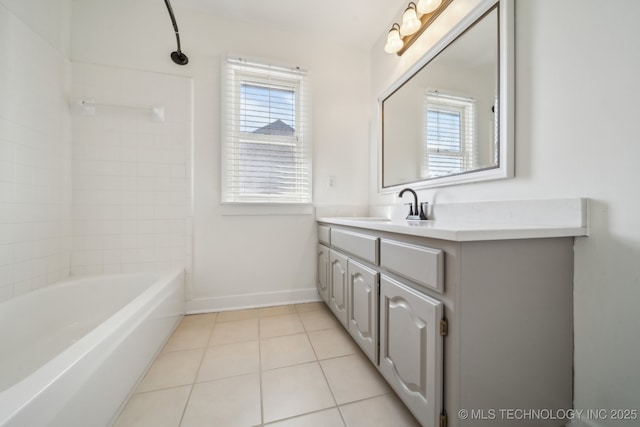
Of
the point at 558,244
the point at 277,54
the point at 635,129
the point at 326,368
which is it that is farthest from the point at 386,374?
the point at 277,54

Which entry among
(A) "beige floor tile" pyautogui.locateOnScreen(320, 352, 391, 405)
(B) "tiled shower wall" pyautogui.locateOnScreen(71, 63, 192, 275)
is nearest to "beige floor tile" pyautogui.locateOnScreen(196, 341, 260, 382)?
(A) "beige floor tile" pyautogui.locateOnScreen(320, 352, 391, 405)

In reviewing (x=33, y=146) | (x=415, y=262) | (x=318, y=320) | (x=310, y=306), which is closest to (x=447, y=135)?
(x=415, y=262)

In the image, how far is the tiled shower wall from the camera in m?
1.74

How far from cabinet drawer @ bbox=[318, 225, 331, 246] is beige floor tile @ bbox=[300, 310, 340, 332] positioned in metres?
0.59

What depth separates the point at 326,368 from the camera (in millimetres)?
1279

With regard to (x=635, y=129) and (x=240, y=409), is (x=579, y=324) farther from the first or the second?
(x=240, y=409)

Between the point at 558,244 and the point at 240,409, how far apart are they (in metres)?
1.42

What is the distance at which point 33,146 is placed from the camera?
1.44 m

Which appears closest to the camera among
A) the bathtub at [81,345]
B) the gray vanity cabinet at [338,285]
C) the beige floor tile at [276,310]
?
the bathtub at [81,345]

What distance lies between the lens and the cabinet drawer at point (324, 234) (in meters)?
1.85

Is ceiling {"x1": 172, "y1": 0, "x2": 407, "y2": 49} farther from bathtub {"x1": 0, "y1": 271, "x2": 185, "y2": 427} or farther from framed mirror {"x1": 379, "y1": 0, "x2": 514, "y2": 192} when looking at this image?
bathtub {"x1": 0, "y1": 271, "x2": 185, "y2": 427}

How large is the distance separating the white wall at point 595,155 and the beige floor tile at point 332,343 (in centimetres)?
98

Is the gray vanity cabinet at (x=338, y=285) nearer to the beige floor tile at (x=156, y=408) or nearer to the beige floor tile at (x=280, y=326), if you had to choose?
the beige floor tile at (x=280, y=326)

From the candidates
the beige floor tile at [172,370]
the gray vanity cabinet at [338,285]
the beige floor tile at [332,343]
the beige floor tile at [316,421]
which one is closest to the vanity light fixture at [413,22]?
the gray vanity cabinet at [338,285]
